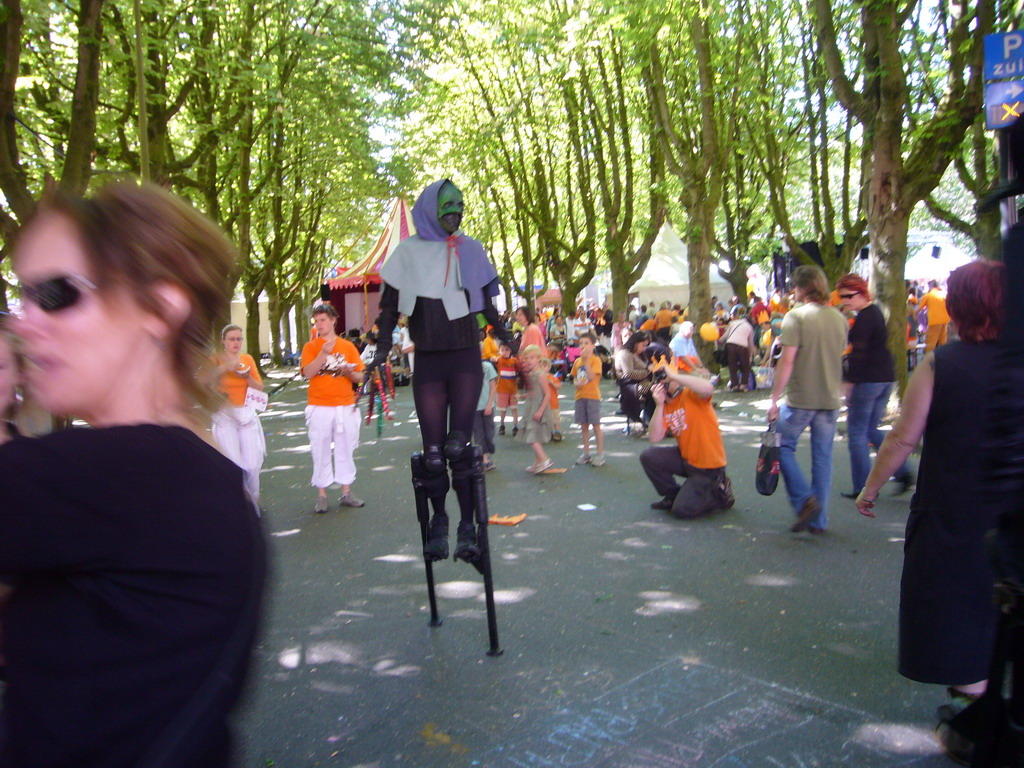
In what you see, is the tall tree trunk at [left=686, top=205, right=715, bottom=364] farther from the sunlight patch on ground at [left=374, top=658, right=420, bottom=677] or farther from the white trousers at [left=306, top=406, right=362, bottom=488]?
the sunlight patch on ground at [left=374, top=658, right=420, bottom=677]

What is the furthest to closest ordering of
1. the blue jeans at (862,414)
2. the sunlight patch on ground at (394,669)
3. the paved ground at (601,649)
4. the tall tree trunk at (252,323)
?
the tall tree trunk at (252,323)
the blue jeans at (862,414)
the sunlight patch on ground at (394,669)
the paved ground at (601,649)

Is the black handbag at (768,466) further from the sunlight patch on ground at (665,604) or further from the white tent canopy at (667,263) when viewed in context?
the white tent canopy at (667,263)

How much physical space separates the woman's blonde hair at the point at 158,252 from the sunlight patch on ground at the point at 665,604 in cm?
408

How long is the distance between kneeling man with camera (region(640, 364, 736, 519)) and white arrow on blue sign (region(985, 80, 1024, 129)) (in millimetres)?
3090

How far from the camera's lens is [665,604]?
17.2 ft

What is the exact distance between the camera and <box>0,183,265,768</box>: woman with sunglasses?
3.96 ft

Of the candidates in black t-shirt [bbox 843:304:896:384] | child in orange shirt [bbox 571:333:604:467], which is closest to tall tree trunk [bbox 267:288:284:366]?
child in orange shirt [bbox 571:333:604:467]

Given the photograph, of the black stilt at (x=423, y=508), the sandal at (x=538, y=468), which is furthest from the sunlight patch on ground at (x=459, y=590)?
the sandal at (x=538, y=468)

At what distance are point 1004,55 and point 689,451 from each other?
416cm

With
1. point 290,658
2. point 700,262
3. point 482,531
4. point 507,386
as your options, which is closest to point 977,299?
point 482,531

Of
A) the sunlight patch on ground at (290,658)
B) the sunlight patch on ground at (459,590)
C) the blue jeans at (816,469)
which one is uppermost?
the blue jeans at (816,469)

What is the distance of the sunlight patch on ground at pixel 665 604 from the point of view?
16.8ft

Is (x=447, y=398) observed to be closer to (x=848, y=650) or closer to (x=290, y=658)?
(x=290, y=658)

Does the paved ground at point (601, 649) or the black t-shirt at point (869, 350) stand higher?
the black t-shirt at point (869, 350)
